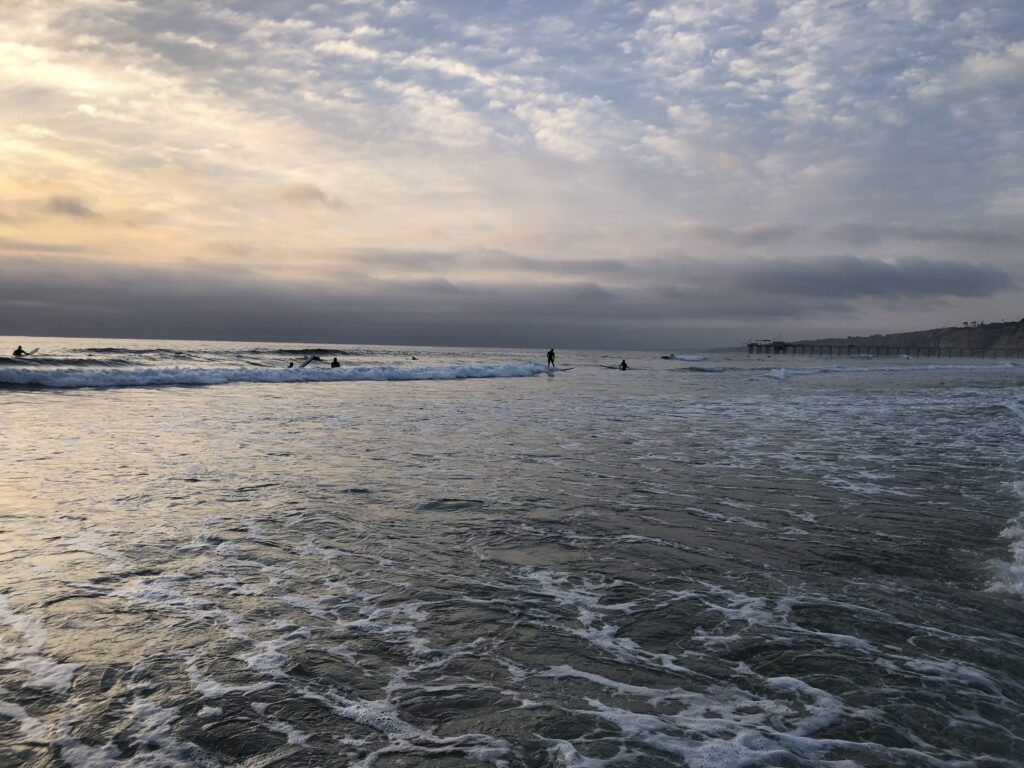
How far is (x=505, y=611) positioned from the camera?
4973 millimetres

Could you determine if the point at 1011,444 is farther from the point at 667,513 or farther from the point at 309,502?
the point at 309,502

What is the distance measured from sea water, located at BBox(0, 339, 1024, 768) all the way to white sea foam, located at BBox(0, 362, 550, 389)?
23980mm

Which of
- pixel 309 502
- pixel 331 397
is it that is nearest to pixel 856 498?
pixel 309 502

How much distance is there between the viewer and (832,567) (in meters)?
6.12

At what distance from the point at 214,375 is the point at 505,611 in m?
36.9

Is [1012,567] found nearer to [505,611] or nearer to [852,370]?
[505,611]

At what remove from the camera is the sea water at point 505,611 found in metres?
3.38

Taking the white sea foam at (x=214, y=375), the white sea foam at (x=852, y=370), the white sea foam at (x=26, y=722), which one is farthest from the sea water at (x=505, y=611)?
the white sea foam at (x=852, y=370)

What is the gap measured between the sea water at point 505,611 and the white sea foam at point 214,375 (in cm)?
2398

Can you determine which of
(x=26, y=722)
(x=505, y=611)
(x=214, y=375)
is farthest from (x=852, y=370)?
(x=26, y=722)

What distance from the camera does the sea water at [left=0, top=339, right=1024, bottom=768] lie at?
133 inches

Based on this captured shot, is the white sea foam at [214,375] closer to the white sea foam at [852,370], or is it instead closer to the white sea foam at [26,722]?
the white sea foam at [852,370]

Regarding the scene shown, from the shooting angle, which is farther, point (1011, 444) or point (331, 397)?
point (331, 397)

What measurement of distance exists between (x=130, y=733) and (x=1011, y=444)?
18184 mm
